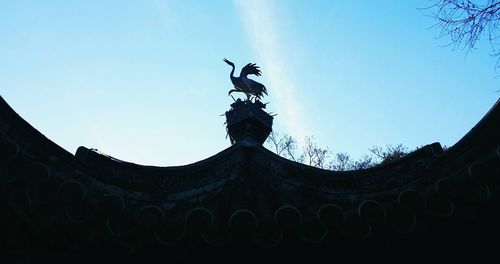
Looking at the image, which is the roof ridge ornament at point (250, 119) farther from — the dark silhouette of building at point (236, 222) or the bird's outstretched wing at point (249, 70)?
the dark silhouette of building at point (236, 222)

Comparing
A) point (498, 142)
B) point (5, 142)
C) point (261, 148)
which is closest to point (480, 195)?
point (498, 142)

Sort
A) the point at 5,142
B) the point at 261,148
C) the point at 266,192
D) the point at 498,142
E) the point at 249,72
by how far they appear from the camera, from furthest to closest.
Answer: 1. the point at 249,72
2. the point at 261,148
3. the point at 266,192
4. the point at 498,142
5. the point at 5,142

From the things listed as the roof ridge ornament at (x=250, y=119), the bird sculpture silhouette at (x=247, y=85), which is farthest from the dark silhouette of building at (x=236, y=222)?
the bird sculpture silhouette at (x=247, y=85)

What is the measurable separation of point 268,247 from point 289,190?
240cm

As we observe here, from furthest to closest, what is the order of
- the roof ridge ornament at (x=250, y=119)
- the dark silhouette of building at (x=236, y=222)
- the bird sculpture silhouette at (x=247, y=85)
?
the bird sculpture silhouette at (x=247, y=85) → the roof ridge ornament at (x=250, y=119) → the dark silhouette of building at (x=236, y=222)

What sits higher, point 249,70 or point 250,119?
point 249,70

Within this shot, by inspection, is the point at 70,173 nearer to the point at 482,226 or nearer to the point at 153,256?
the point at 153,256

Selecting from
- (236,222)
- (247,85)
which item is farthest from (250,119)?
(236,222)

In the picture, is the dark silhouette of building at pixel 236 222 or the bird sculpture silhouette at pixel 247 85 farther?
the bird sculpture silhouette at pixel 247 85

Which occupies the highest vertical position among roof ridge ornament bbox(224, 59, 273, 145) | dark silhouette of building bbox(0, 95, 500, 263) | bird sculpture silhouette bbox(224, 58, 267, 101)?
bird sculpture silhouette bbox(224, 58, 267, 101)

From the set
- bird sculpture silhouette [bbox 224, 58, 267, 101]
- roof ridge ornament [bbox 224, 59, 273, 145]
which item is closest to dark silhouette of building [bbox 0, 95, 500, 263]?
roof ridge ornament [bbox 224, 59, 273, 145]

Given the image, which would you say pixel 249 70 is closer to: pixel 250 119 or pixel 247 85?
pixel 247 85

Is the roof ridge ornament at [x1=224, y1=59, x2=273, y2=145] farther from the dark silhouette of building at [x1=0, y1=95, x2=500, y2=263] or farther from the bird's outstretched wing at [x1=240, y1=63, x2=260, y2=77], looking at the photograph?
the dark silhouette of building at [x1=0, y1=95, x2=500, y2=263]

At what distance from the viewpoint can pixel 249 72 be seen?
27.1ft
